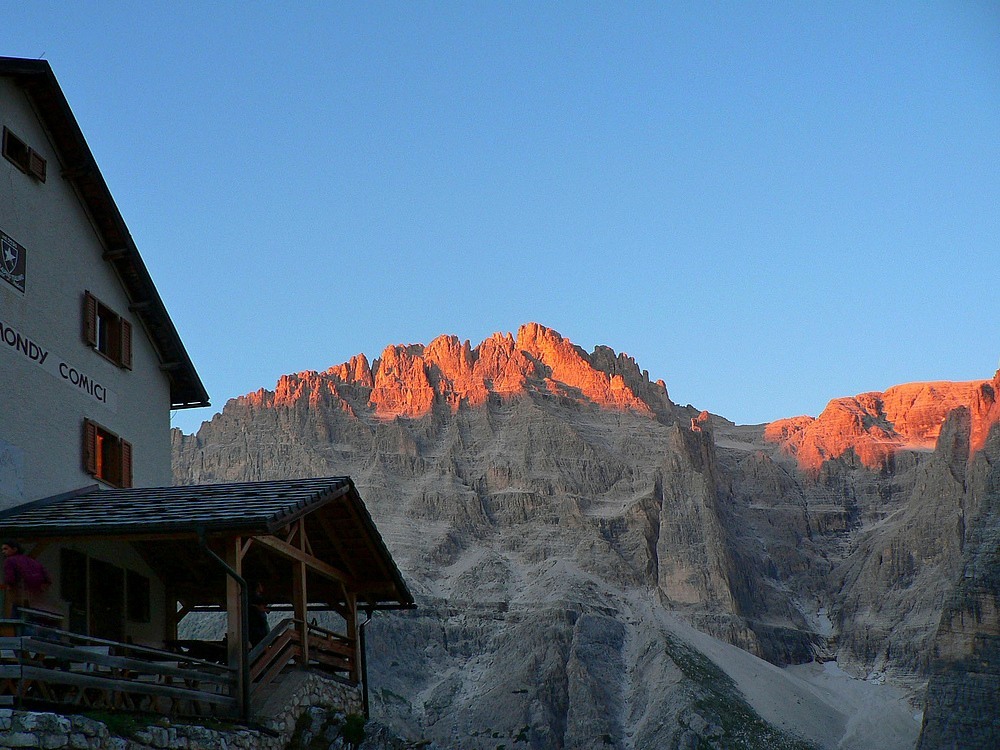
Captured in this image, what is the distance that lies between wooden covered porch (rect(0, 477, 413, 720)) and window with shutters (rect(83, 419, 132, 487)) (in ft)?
2.92

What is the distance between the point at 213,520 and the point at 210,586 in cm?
812

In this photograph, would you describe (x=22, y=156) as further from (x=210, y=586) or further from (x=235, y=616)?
(x=235, y=616)

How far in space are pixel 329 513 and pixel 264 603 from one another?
2.38m

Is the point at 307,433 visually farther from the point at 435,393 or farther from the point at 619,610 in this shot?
the point at 619,610

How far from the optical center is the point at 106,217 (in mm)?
25406

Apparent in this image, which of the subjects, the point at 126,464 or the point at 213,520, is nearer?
the point at 213,520

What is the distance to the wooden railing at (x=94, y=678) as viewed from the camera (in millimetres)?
15234

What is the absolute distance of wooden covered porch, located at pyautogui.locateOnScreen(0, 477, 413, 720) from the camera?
1648 centimetres

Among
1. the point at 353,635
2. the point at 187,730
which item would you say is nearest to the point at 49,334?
the point at 353,635

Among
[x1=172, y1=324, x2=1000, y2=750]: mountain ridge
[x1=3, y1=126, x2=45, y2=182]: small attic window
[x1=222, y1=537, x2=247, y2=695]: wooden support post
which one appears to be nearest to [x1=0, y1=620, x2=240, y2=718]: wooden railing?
[x1=222, y1=537, x2=247, y2=695]: wooden support post

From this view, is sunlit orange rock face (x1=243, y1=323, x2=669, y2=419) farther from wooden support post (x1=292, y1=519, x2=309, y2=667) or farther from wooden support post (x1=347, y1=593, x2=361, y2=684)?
wooden support post (x1=292, y1=519, x2=309, y2=667)

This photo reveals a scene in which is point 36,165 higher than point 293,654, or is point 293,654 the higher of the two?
point 36,165

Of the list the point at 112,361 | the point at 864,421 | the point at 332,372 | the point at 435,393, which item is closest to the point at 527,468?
the point at 435,393

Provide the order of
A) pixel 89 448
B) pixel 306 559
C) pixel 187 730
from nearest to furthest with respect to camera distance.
→ pixel 187 730 < pixel 306 559 < pixel 89 448
